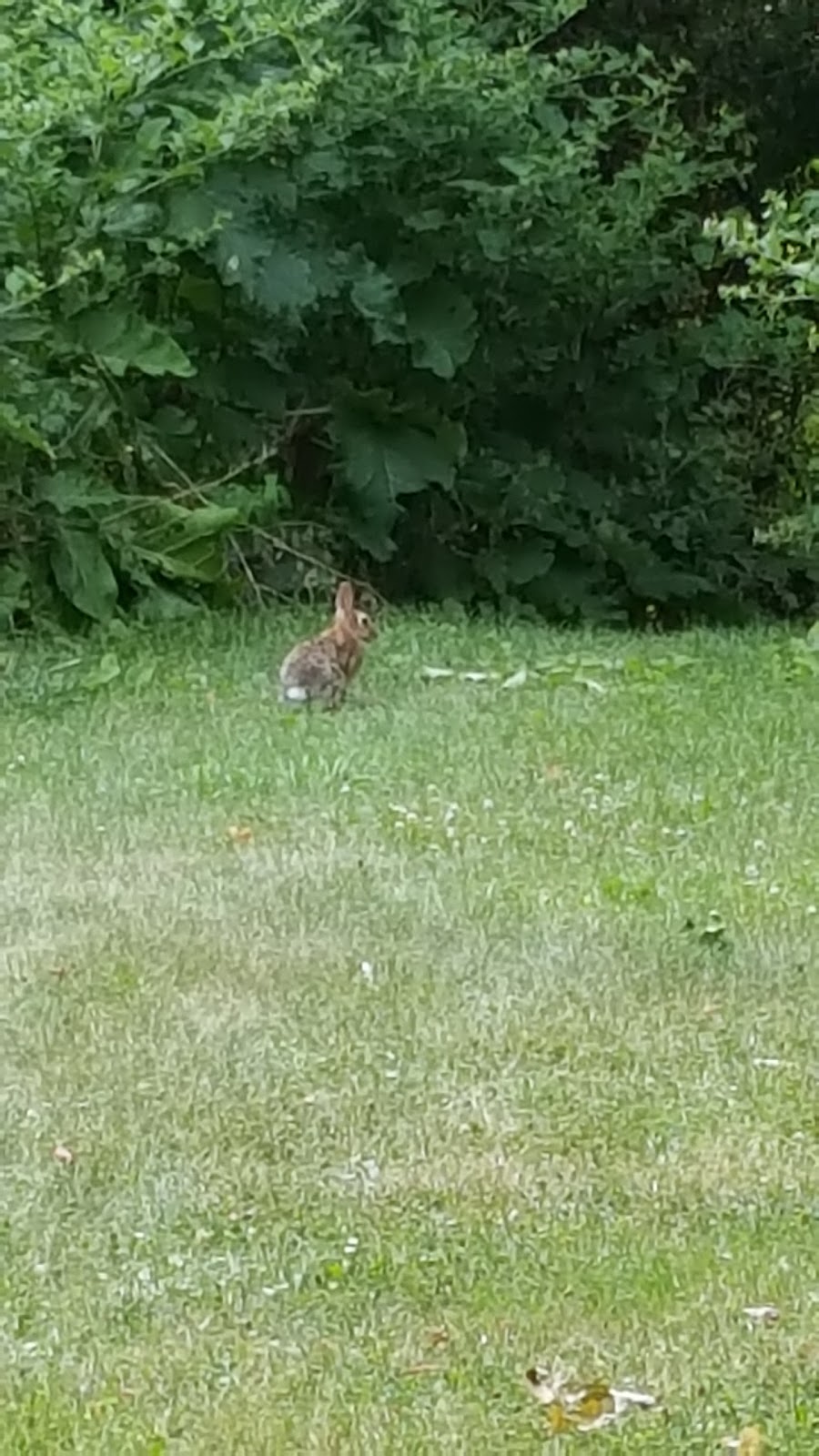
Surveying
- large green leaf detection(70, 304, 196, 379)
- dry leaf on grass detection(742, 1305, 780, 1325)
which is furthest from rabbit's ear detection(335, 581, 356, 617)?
dry leaf on grass detection(742, 1305, 780, 1325)

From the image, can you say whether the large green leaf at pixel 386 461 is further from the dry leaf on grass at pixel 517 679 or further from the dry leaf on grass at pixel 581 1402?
the dry leaf on grass at pixel 581 1402

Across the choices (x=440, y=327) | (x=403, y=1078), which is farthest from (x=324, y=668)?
(x=440, y=327)

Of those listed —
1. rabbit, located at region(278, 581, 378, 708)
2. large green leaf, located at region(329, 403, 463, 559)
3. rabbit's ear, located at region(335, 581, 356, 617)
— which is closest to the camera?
rabbit, located at region(278, 581, 378, 708)

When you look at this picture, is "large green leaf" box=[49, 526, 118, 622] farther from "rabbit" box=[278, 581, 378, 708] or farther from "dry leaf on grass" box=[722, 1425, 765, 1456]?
"dry leaf on grass" box=[722, 1425, 765, 1456]

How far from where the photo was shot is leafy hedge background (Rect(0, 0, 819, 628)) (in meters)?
9.30

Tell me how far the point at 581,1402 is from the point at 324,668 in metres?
4.66

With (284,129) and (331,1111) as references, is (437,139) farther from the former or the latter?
(331,1111)

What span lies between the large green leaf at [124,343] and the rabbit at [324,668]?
195 centimetres

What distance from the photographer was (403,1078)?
15.0 feet

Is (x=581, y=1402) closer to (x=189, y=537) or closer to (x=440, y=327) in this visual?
(x=189, y=537)

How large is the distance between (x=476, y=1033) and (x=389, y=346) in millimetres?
7113

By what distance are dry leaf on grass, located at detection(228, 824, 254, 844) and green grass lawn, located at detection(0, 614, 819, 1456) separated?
0.02 m

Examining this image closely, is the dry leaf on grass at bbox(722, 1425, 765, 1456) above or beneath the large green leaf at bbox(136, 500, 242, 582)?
above

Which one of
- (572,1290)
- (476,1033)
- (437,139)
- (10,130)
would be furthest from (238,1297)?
(437,139)
